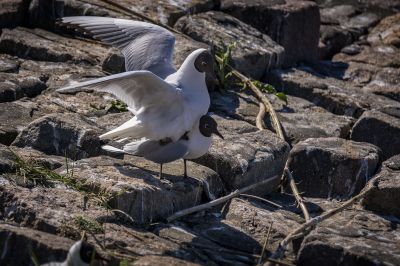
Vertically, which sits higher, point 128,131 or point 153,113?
point 153,113

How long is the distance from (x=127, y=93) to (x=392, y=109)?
311 cm

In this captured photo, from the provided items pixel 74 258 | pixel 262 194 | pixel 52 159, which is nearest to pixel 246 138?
pixel 262 194

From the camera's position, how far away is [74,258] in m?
4.96

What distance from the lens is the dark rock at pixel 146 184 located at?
6.06m

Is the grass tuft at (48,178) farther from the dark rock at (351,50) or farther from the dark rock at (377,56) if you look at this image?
the dark rock at (351,50)

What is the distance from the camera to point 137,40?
768 centimetres

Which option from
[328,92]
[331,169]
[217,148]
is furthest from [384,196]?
[328,92]

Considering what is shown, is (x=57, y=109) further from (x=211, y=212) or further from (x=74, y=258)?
(x=74, y=258)

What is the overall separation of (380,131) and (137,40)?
2.26m

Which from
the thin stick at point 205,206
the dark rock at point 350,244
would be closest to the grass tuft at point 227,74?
the thin stick at point 205,206

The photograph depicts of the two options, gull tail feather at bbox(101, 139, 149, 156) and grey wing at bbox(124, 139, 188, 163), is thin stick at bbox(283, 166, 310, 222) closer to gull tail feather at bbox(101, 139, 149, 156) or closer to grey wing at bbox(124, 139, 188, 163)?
grey wing at bbox(124, 139, 188, 163)

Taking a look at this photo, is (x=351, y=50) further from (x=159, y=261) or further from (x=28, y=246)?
(x=28, y=246)

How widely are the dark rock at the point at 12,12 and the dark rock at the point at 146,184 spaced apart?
283cm

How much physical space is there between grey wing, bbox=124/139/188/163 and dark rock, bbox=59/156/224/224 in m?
0.09
